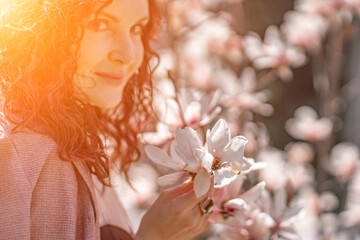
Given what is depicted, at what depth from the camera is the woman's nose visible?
0.93 m

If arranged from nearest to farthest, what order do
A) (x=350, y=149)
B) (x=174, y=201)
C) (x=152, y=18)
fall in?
(x=174, y=201) → (x=152, y=18) → (x=350, y=149)

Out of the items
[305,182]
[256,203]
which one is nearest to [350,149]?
[305,182]

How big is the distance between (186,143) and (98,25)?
29 centimetres

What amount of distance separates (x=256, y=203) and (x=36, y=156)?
452 millimetres

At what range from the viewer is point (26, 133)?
78cm

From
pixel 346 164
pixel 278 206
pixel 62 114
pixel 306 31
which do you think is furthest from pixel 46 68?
pixel 346 164

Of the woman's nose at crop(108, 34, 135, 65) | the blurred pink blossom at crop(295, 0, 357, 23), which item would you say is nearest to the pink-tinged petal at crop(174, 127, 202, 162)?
the woman's nose at crop(108, 34, 135, 65)

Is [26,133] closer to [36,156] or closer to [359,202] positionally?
[36,156]

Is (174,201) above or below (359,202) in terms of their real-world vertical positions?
above

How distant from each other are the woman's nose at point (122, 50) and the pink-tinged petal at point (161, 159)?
0.20 m

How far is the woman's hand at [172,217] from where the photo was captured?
33.9 inches

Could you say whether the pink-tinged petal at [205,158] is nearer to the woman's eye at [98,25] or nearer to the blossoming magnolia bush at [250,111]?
the blossoming magnolia bush at [250,111]

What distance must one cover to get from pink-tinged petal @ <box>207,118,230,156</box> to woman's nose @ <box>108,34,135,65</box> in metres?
0.26

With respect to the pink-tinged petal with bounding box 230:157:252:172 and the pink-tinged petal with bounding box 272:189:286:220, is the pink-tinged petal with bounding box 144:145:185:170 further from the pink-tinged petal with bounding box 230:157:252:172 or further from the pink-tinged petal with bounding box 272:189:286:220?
the pink-tinged petal with bounding box 272:189:286:220
